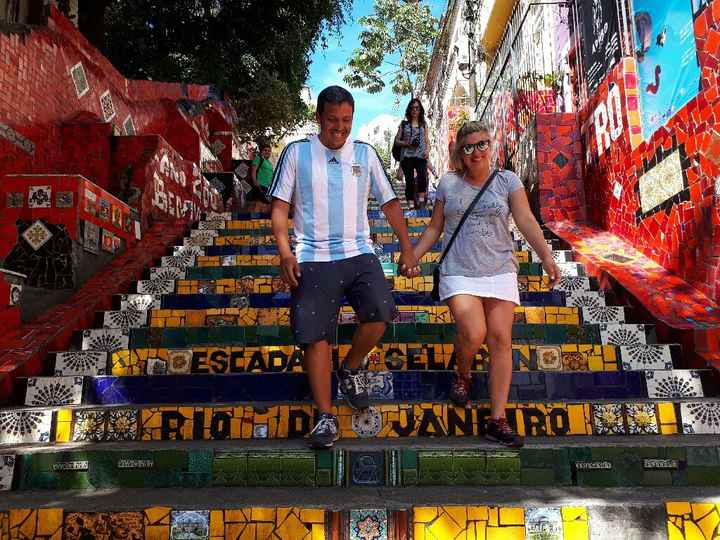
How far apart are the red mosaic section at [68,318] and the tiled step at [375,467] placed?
35.5 inches

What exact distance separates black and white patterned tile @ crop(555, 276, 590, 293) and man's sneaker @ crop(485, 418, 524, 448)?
2084 millimetres

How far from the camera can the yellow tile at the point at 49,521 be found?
221 cm

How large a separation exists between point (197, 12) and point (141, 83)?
2.40 metres

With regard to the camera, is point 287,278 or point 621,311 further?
point 621,311

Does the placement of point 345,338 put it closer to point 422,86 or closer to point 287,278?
point 287,278

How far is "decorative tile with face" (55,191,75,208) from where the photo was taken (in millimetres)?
4402

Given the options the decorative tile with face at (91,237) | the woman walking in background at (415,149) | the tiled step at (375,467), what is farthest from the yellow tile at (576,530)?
the woman walking in background at (415,149)

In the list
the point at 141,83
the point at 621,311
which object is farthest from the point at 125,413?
the point at 141,83

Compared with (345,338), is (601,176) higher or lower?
higher

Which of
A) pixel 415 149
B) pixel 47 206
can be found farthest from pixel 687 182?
pixel 47 206

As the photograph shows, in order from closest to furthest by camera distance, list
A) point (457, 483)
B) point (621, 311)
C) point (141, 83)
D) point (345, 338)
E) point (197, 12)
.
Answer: point (457, 483) < point (345, 338) < point (621, 311) < point (141, 83) < point (197, 12)

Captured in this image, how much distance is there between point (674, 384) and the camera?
10.4ft

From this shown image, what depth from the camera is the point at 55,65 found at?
6867 mm

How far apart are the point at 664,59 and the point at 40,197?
4.94 metres
